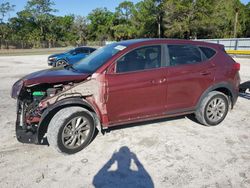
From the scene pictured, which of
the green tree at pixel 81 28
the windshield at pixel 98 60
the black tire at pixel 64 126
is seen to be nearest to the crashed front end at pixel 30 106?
the black tire at pixel 64 126

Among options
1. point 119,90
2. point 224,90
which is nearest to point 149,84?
point 119,90

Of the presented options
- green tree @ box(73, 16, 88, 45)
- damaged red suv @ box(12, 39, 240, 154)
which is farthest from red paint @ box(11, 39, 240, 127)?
green tree @ box(73, 16, 88, 45)

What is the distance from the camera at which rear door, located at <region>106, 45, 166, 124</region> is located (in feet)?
12.7

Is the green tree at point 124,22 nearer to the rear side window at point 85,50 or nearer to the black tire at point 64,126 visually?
the rear side window at point 85,50

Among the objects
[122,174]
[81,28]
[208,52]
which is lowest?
[122,174]

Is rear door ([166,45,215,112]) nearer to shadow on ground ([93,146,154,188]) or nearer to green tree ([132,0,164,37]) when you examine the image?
shadow on ground ([93,146,154,188])

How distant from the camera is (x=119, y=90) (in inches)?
152

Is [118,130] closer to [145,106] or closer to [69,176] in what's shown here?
[145,106]

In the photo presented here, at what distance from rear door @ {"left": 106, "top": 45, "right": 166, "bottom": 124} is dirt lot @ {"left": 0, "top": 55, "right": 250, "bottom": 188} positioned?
531mm

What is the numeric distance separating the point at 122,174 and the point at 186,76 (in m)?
2.20

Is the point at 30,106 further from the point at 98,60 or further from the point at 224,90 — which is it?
the point at 224,90

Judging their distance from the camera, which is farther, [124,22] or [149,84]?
[124,22]

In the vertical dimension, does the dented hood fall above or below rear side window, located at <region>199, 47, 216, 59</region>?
below

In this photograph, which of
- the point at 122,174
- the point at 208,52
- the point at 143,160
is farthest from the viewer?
the point at 208,52
